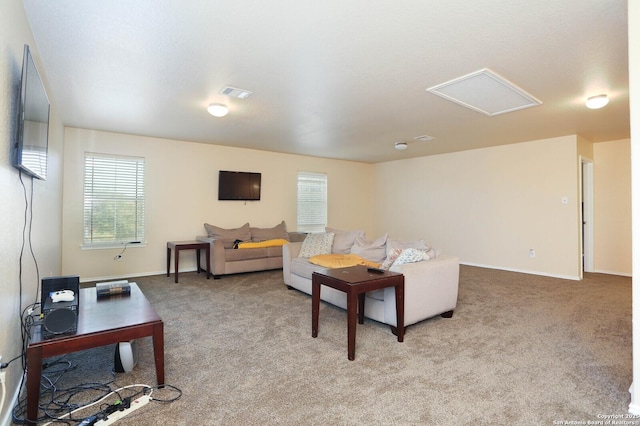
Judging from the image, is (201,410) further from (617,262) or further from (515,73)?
(617,262)

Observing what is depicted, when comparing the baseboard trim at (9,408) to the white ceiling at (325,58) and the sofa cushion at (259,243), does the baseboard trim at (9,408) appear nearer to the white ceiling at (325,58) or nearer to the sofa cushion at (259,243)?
the white ceiling at (325,58)

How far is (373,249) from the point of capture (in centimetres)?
404

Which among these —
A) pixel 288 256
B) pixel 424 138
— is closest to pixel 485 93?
pixel 424 138

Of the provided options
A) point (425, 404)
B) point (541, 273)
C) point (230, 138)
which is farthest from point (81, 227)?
point (541, 273)

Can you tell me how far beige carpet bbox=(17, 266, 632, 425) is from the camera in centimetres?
183

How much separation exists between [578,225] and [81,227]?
7612mm

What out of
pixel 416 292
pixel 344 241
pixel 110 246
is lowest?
pixel 416 292

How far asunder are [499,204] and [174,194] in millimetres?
5836

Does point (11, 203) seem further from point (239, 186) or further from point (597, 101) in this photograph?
point (597, 101)

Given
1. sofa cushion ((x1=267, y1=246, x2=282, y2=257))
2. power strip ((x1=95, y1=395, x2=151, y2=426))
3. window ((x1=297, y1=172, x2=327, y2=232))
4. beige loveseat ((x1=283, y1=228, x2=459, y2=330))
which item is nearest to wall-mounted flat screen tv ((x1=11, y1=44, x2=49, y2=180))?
power strip ((x1=95, y1=395, x2=151, y2=426))

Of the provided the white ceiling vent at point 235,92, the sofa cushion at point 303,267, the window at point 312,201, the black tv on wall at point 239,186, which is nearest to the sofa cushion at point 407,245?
the sofa cushion at point 303,267

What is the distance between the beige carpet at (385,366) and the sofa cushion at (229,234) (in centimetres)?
182

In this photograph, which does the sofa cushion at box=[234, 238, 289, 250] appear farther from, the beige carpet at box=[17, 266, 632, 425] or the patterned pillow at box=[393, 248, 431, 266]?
the patterned pillow at box=[393, 248, 431, 266]

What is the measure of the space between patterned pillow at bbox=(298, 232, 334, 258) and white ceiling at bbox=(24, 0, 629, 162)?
158 centimetres
